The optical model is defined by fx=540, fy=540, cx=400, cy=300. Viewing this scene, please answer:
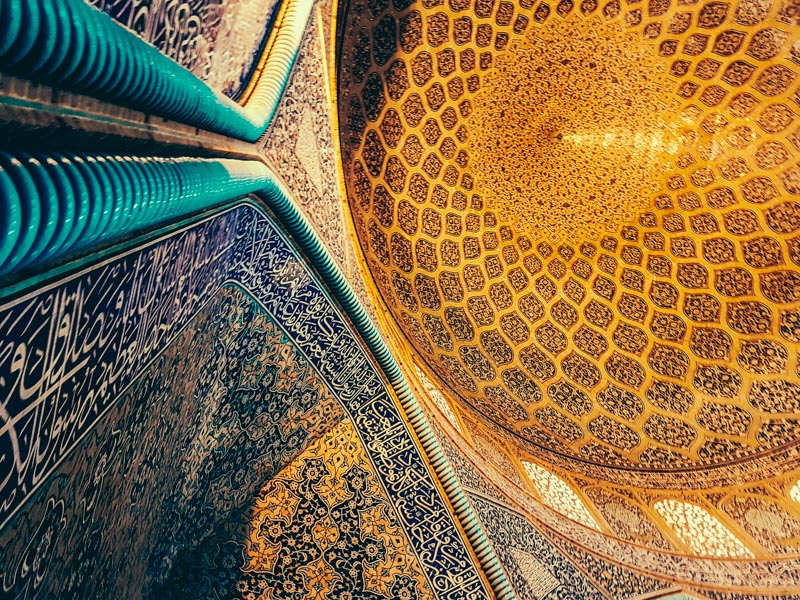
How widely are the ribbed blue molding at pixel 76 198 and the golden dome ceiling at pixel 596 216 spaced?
3236 millimetres

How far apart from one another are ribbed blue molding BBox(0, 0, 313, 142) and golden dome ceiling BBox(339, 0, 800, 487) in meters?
3.05

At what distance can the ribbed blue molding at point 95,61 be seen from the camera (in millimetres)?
706

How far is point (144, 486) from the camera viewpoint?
6.77 feet

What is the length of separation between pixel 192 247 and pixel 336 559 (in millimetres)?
2264

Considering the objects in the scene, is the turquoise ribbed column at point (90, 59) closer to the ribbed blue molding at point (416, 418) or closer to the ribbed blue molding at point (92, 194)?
the ribbed blue molding at point (92, 194)

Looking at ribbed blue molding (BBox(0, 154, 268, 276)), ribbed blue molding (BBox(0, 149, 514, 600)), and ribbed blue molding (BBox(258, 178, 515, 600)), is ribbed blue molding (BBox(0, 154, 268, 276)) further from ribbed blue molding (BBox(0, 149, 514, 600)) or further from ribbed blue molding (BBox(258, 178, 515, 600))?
ribbed blue molding (BBox(258, 178, 515, 600))

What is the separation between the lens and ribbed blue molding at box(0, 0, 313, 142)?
706 mm

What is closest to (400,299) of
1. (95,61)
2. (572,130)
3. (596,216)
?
(596,216)

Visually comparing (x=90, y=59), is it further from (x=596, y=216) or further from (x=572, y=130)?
(x=596, y=216)

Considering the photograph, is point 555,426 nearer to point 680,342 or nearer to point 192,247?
point 680,342

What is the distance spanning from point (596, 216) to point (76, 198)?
16.2 ft

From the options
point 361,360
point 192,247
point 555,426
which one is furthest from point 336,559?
point 555,426

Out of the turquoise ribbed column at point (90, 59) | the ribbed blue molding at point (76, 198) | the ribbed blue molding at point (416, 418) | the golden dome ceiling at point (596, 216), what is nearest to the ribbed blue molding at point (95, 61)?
the turquoise ribbed column at point (90, 59)

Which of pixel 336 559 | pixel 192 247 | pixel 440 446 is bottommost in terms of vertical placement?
pixel 336 559
